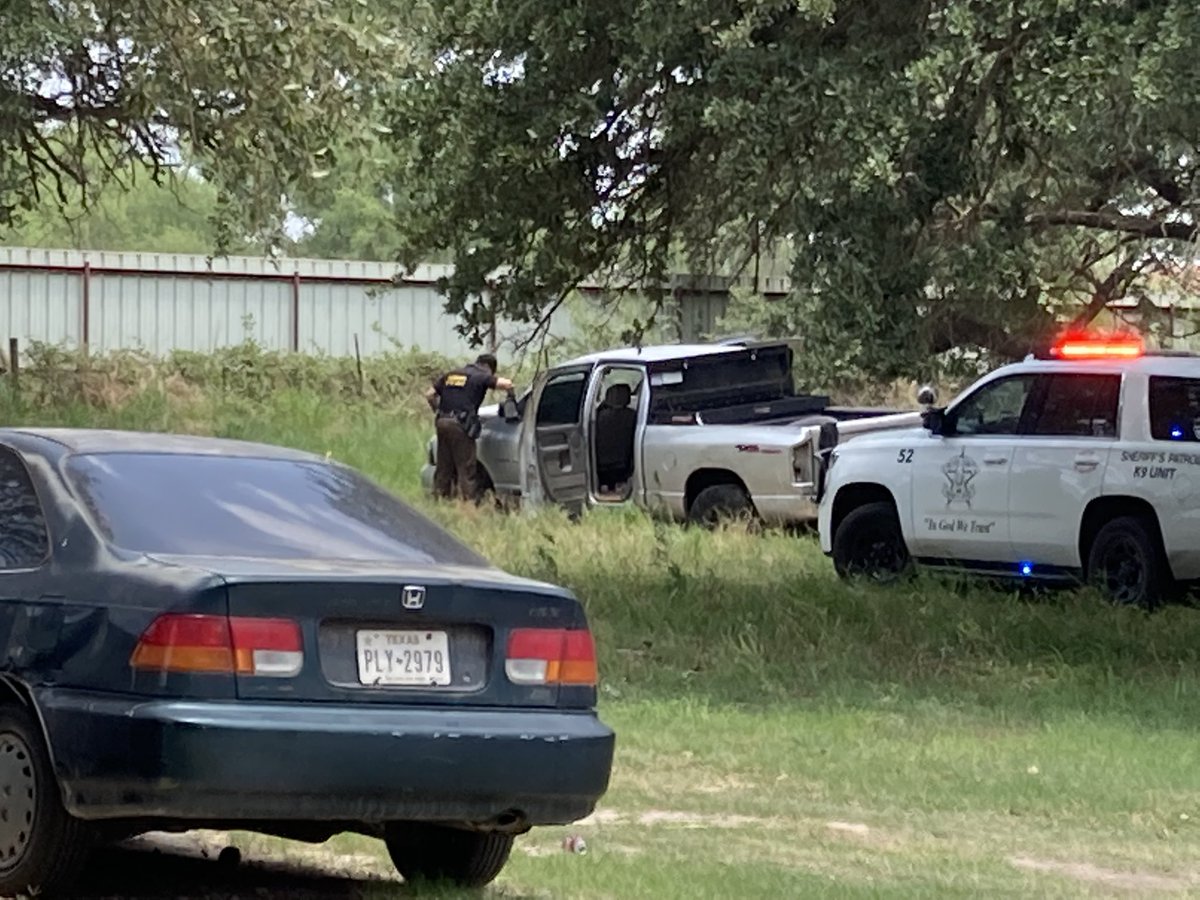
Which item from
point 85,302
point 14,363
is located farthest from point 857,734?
point 85,302

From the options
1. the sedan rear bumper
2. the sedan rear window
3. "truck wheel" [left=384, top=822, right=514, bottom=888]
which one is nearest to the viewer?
the sedan rear bumper

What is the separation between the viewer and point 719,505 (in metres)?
20.5

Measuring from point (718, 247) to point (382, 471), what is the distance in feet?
33.4

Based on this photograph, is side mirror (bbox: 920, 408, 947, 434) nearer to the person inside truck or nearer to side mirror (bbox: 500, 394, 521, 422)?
the person inside truck

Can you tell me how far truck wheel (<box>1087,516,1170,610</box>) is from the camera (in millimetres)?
14609

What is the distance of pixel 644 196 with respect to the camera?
50.9 ft

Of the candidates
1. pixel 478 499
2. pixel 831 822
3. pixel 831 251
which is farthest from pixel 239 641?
pixel 478 499

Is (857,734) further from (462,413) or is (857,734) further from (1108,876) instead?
(462,413)

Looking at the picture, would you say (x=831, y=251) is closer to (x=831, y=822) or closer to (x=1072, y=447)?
(x=1072, y=447)

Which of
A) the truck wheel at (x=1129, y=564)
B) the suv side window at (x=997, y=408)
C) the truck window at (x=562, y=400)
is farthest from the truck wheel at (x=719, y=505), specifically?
the truck wheel at (x=1129, y=564)

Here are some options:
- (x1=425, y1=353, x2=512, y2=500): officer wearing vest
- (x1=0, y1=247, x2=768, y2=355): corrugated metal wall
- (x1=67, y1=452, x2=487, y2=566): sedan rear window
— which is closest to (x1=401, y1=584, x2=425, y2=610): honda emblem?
(x1=67, y1=452, x2=487, y2=566): sedan rear window

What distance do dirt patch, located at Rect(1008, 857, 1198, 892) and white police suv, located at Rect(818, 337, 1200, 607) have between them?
22.7 feet

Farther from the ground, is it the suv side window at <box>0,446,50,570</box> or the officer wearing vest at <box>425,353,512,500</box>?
the officer wearing vest at <box>425,353,512,500</box>

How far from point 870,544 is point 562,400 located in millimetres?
5544
